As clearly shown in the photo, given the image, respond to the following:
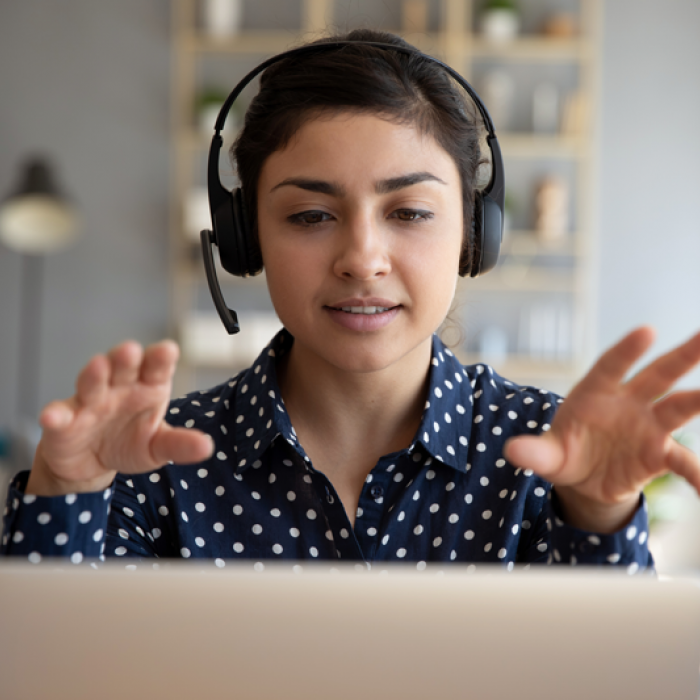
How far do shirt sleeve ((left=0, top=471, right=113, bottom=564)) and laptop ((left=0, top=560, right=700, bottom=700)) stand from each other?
374mm

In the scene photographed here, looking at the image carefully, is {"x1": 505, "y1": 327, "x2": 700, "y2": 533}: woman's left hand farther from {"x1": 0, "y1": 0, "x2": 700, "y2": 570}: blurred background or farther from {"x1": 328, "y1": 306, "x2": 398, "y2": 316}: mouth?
{"x1": 0, "y1": 0, "x2": 700, "y2": 570}: blurred background

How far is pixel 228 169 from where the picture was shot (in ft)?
11.9

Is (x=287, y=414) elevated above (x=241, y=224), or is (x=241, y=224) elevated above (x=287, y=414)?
(x=241, y=224)

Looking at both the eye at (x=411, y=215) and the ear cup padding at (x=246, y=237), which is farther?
the ear cup padding at (x=246, y=237)

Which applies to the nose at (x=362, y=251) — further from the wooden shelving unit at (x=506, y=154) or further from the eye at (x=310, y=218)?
the wooden shelving unit at (x=506, y=154)

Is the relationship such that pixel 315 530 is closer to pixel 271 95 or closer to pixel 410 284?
pixel 410 284

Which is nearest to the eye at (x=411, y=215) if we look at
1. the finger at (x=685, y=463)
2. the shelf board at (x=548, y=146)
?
the finger at (x=685, y=463)

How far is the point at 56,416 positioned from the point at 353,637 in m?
0.36

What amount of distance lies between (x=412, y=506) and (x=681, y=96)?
3378 millimetres

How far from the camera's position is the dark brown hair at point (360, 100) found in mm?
993

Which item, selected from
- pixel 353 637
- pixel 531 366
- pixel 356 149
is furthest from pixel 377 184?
pixel 531 366

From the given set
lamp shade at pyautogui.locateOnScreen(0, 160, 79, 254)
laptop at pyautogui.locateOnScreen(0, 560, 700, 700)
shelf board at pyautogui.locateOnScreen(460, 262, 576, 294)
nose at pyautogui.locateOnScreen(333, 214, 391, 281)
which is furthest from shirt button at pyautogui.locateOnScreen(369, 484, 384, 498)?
lamp shade at pyautogui.locateOnScreen(0, 160, 79, 254)

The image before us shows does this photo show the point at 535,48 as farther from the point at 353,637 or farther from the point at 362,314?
the point at 353,637

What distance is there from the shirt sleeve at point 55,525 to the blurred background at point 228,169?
9.02 feet
